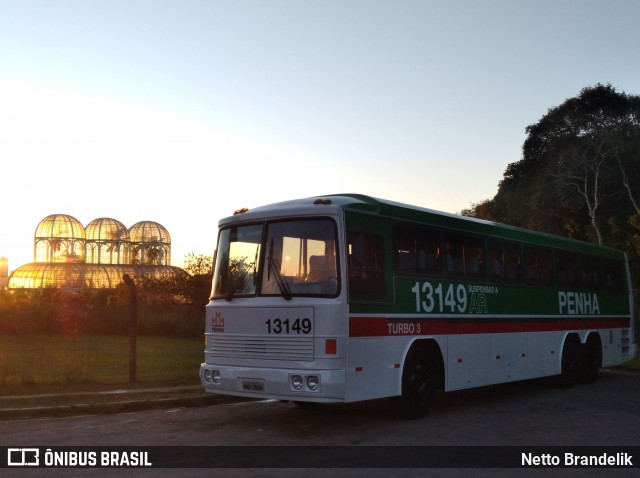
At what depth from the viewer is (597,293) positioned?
19469 millimetres

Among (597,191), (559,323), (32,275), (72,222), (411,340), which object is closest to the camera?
(411,340)

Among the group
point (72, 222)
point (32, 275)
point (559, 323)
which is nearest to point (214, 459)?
point (559, 323)

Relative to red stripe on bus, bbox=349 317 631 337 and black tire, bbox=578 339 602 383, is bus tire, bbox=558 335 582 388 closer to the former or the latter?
black tire, bbox=578 339 602 383

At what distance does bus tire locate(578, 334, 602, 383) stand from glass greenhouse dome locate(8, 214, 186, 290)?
8960cm

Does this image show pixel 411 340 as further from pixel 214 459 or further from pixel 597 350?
pixel 597 350

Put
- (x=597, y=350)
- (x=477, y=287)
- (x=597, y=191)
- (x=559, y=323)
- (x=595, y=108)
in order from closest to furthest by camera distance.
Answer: (x=477, y=287)
(x=559, y=323)
(x=597, y=350)
(x=597, y=191)
(x=595, y=108)

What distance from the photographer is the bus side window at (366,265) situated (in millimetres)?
11008

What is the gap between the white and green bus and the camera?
10.7 metres

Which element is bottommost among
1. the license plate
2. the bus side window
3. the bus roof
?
the license plate

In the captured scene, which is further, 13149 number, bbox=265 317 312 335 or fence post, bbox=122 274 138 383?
fence post, bbox=122 274 138 383

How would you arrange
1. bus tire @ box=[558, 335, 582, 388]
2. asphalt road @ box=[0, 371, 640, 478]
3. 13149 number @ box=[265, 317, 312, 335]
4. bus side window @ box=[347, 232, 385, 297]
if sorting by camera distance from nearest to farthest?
asphalt road @ box=[0, 371, 640, 478], 13149 number @ box=[265, 317, 312, 335], bus side window @ box=[347, 232, 385, 297], bus tire @ box=[558, 335, 582, 388]

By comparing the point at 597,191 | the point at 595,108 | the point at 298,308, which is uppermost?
the point at 595,108

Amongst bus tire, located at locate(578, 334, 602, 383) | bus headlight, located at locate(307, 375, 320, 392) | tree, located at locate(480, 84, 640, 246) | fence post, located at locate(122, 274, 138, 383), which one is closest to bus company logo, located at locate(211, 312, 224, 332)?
bus headlight, located at locate(307, 375, 320, 392)

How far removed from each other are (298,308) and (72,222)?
10971 centimetres
